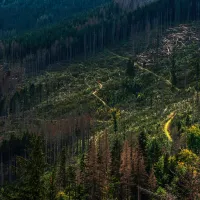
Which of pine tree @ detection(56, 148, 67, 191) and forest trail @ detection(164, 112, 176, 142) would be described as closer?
pine tree @ detection(56, 148, 67, 191)

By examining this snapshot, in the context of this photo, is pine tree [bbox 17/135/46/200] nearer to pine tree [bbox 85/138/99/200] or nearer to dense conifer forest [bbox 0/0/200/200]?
dense conifer forest [bbox 0/0/200/200]

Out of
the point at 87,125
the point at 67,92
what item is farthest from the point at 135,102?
the point at 67,92

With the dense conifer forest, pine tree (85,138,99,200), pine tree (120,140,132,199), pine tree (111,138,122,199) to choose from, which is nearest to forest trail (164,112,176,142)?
the dense conifer forest

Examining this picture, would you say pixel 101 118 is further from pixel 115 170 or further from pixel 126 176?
pixel 126 176

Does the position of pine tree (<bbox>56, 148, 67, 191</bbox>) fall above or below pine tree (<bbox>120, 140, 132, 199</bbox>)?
below

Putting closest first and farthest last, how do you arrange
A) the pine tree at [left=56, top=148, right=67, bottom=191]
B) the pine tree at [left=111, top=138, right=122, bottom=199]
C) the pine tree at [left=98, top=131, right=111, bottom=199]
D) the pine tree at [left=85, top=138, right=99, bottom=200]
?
the pine tree at [left=98, top=131, right=111, bottom=199] < the pine tree at [left=85, top=138, right=99, bottom=200] < the pine tree at [left=111, top=138, right=122, bottom=199] < the pine tree at [left=56, top=148, right=67, bottom=191]

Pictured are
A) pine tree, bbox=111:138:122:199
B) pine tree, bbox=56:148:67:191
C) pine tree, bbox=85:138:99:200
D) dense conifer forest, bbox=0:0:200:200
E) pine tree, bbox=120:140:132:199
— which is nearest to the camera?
dense conifer forest, bbox=0:0:200:200

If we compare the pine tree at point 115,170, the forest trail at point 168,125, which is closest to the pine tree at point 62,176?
the pine tree at point 115,170

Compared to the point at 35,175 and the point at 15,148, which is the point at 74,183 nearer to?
the point at 35,175
